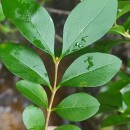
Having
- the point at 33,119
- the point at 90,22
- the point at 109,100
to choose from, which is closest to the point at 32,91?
the point at 33,119

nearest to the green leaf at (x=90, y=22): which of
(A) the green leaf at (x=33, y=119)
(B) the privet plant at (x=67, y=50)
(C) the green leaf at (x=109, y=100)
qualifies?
(B) the privet plant at (x=67, y=50)

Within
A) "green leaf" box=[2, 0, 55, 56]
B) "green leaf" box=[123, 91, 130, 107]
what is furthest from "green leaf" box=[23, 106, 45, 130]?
"green leaf" box=[123, 91, 130, 107]

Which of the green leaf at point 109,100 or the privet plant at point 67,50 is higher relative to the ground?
the privet plant at point 67,50

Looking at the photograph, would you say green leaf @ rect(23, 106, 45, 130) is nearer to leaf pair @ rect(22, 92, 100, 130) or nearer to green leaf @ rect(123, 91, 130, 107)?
leaf pair @ rect(22, 92, 100, 130)

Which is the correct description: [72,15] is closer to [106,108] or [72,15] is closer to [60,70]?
[106,108]

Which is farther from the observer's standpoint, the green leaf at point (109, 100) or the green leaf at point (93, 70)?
the green leaf at point (109, 100)

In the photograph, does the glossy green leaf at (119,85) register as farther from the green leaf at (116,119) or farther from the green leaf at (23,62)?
the green leaf at (23,62)
